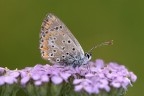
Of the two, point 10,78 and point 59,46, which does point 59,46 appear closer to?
point 59,46

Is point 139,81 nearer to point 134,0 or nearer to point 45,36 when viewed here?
point 134,0

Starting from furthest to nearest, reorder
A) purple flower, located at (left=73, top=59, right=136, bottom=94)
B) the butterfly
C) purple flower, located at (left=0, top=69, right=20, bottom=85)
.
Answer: the butterfly → purple flower, located at (left=0, top=69, right=20, bottom=85) → purple flower, located at (left=73, top=59, right=136, bottom=94)

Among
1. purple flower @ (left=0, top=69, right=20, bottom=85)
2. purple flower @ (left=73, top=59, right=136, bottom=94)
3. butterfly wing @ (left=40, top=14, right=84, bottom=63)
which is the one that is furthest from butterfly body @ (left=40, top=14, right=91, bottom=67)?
purple flower @ (left=0, top=69, right=20, bottom=85)

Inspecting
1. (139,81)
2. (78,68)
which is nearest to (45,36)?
(78,68)

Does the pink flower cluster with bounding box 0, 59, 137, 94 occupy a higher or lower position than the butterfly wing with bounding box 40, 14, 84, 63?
lower

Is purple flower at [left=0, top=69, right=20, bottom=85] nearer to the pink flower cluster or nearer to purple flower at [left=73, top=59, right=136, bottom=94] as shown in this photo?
the pink flower cluster

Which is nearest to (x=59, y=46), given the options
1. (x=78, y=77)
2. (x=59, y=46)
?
(x=59, y=46)

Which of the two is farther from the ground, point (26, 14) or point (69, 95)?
point (26, 14)

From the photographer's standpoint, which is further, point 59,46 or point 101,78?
point 59,46

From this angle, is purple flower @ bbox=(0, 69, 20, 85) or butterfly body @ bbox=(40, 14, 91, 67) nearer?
purple flower @ bbox=(0, 69, 20, 85)
